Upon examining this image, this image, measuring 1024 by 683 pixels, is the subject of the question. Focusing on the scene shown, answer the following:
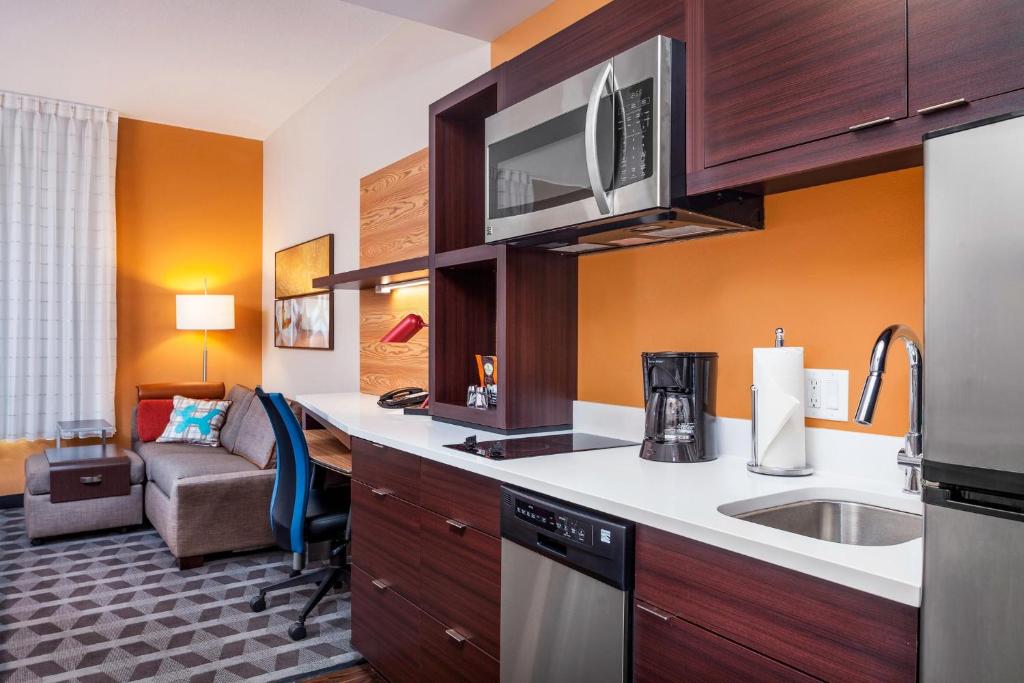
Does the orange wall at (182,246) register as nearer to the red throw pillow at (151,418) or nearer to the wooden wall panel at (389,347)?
the red throw pillow at (151,418)

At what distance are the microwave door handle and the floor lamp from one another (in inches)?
170

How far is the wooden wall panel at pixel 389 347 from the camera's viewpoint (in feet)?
11.4

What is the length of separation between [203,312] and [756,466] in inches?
183

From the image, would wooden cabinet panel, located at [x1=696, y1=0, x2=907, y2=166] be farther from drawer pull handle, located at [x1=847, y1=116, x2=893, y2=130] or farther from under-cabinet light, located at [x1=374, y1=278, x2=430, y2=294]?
under-cabinet light, located at [x1=374, y1=278, x2=430, y2=294]

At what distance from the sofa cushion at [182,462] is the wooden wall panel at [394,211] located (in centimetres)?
138

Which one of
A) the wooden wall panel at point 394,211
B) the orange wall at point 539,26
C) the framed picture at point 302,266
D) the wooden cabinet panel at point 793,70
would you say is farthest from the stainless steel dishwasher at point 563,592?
the framed picture at point 302,266

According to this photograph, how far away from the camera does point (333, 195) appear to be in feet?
15.0

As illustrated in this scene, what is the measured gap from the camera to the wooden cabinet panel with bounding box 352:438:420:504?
2.13 m

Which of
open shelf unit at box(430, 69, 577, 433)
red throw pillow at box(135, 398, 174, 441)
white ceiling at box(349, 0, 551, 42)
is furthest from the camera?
red throw pillow at box(135, 398, 174, 441)

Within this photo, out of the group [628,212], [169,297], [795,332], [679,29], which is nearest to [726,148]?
[628,212]

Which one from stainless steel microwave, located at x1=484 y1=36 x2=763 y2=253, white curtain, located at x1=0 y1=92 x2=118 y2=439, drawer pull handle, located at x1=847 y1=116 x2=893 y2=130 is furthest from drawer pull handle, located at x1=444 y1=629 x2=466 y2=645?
white curtain, located at x1=0 y1=92 x2=118 y2=439

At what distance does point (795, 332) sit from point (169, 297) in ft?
17.0

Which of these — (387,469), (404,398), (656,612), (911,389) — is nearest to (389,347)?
(404,398)

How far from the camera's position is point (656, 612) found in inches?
51.3
